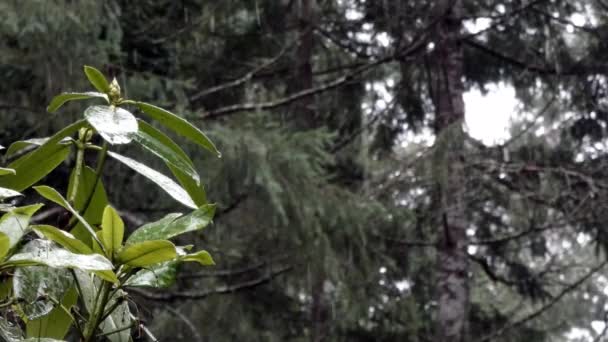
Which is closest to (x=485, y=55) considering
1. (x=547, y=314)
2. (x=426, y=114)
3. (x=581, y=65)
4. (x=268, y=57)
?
(x=426, y=114)

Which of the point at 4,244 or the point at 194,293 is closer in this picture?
the point at 4,244

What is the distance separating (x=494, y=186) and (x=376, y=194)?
862 millimetres

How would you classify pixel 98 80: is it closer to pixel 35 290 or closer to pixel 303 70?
pixel 35 290

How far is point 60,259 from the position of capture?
2.39 ft

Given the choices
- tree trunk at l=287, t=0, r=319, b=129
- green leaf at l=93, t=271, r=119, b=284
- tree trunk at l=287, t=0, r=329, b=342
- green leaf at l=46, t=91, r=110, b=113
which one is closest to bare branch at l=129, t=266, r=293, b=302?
tree trunk at l=287, t=0, r=329, b=342

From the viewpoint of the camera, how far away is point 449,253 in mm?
6344

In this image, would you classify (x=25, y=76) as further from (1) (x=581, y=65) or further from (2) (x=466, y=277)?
(1) (x=581, y=65)

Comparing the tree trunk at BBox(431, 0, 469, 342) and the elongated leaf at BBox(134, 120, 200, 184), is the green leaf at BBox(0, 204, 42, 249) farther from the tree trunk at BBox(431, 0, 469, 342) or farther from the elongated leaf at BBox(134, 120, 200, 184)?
the tree trunk at BBox(431, 0, 469, 342)

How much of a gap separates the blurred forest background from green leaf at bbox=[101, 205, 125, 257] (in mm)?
3640

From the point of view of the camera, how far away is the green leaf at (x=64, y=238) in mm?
775

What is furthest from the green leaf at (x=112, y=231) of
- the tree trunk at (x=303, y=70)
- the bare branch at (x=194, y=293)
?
the tree trunk at (x=303, y=70)

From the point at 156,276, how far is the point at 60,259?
160mm

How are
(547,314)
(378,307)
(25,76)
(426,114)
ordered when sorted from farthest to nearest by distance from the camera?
(547,314) → (426,114) → (378,307) → (25,76)

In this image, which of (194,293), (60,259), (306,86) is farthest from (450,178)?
(60,259)
